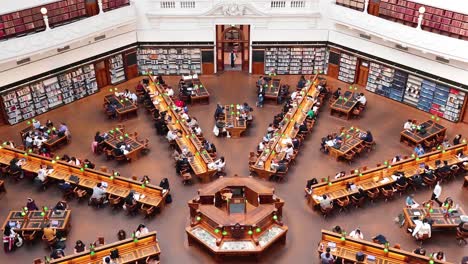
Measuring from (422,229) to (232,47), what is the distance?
1791 cm

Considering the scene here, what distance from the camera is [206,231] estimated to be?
63.1 ft

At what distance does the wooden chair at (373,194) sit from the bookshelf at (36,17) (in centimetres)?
1722

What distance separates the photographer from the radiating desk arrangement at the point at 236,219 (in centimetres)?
1859

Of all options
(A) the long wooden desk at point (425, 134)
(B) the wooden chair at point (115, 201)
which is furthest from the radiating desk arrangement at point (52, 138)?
(A) the long wooden desk at point (425, 134)

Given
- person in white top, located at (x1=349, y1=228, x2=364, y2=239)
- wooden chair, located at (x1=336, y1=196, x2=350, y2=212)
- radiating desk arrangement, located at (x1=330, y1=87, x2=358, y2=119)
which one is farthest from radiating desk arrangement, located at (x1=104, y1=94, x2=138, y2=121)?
person in white top, located at (x1=349, y1=228, x2=364, y2=239)

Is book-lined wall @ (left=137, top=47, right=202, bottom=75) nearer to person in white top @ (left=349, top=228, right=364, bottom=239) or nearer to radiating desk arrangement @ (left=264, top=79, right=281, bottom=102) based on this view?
radiating desk arrangement @ (left=264, top=79, right=281, bottom=102)

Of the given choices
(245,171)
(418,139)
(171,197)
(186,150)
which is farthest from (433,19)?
(171,197)

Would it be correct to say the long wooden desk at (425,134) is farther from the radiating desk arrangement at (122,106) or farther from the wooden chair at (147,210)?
the radiating desk arrangement at (122,106)

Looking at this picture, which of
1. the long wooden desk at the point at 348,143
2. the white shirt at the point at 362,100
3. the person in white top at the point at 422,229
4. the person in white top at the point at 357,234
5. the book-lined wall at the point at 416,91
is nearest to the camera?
the person in white top at the point at 357,234

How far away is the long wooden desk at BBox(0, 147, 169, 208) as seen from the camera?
21.0 metres

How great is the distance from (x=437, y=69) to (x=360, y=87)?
495 centimetres

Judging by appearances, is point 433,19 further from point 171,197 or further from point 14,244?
point 14,244

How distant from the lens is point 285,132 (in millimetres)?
→ 24766

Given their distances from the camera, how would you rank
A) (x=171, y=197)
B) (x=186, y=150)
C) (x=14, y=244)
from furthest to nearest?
1. (x=186, y=150)
2. (x=171, y=197)
3. (x=14, y=244)
